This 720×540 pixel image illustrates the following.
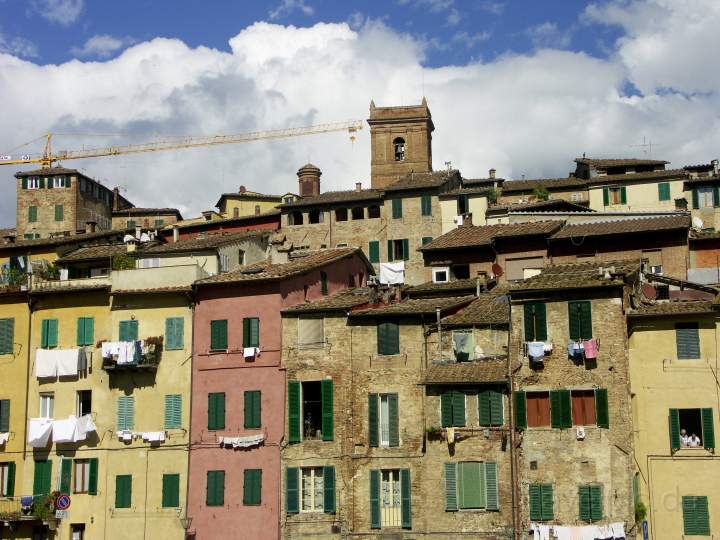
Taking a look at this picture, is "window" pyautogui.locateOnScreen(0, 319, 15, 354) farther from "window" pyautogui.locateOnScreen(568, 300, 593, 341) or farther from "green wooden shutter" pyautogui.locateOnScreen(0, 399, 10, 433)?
"window" pyautogui.locateOnScreen(568, 300, 593, 341)

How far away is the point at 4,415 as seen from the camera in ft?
164

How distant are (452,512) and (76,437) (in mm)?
17730

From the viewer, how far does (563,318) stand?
41438mm

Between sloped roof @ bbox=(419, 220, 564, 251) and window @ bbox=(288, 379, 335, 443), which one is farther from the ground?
sloped roof @ bbox=(419, 220, 564, 251)

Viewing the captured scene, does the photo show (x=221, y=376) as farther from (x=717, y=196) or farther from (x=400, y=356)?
(x=717, y=196)

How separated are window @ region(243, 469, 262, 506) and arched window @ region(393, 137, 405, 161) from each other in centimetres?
5827

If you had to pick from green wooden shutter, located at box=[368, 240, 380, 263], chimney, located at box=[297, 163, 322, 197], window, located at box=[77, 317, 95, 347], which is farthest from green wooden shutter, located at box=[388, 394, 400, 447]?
chimney, located at box=[297, 163, 322, 197]

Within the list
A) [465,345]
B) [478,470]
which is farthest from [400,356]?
[478,470]

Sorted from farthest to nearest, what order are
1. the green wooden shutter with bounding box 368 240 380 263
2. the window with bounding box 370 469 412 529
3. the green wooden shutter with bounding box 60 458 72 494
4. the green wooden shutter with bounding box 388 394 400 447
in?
the green wooden shutter with bounding box 368 240 380 263, the green wooden shutter with bounding box 60 458 72 494, the green wooden shutter with bounding box 388 394 400 447, the window with bounding box 370 469 412 529

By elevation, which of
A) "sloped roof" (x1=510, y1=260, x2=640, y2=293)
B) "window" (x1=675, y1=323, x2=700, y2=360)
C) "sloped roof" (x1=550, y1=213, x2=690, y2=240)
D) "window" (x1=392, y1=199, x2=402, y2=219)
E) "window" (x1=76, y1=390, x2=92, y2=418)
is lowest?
"window" (x1=76, y1=390, x2=92, y2=418)

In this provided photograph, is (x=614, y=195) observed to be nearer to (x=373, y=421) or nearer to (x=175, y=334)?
(x=373, y=421)

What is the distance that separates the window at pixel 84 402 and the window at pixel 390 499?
1453cm

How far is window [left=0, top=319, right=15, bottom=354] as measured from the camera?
5062 cm

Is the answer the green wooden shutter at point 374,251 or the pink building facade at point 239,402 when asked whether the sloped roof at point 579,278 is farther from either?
the green wooden shutter at point 374,251
